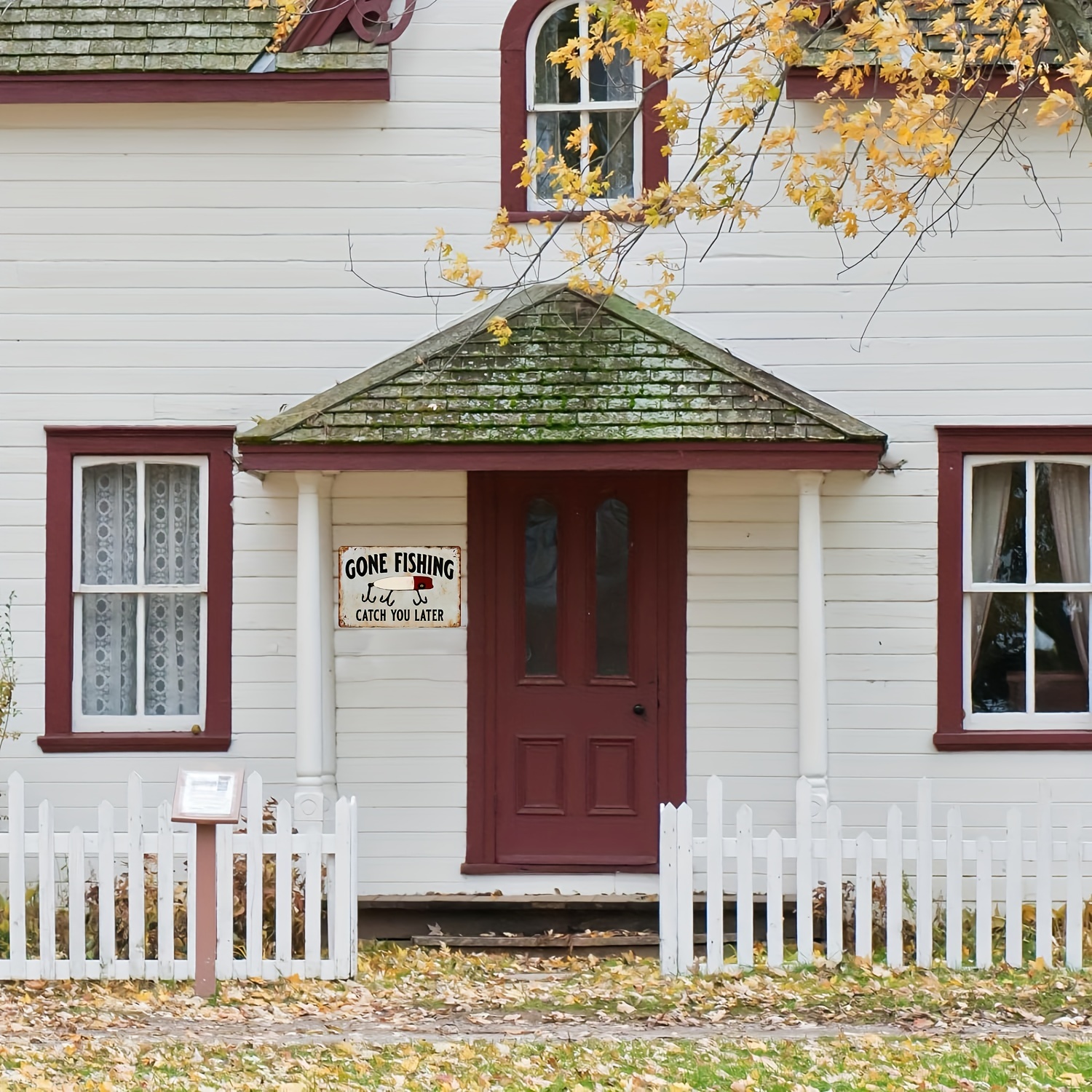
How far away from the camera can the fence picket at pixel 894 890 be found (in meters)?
8.09

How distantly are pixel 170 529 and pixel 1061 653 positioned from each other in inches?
242

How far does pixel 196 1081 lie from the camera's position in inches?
241

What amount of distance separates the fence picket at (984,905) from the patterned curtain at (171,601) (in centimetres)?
517

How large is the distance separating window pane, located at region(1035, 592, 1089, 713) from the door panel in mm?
2623

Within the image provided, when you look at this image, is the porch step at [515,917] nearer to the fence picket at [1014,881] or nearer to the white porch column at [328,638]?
the white porch column at [328,638]

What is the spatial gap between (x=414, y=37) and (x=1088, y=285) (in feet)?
15.9

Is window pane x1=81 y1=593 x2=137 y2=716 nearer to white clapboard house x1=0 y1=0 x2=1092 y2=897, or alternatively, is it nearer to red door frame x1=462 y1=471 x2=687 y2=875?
white clapboard house x1=0 y1=0 x2=1092 y2=897

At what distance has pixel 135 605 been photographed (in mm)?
9891

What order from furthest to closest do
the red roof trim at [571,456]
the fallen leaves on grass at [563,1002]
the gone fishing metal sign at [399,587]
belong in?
the gone fishing metal sign at [399,587], the red roof trim at [571,456], the fallen leaves on grass at [563,1002]

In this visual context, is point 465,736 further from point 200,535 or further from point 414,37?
point 414,37

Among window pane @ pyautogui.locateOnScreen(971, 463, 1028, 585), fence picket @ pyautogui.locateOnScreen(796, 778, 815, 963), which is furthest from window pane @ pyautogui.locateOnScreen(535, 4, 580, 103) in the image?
fence picket @ pyautogui.locateOnScreen(796, 778, 815, 963)

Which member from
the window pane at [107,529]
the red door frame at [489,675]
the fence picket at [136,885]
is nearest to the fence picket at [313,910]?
the fence picket at [136,885]

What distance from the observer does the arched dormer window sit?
32.2ft

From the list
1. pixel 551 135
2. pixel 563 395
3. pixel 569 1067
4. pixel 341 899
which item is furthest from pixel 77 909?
pixel 551 135
